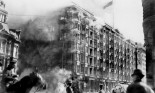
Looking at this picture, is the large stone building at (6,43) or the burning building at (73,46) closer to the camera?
the large stone building at (6,43)

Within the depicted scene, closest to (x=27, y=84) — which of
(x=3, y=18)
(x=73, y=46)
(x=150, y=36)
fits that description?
(x=150, y=36)

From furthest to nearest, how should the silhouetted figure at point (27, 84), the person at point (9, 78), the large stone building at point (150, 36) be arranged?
the large stone building at point (150, 36) < the person at point (9, 78) < the silhouetted figure at point (27, 84)

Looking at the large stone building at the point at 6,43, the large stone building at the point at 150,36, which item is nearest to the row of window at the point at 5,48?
the large stone building at the point at 6,43

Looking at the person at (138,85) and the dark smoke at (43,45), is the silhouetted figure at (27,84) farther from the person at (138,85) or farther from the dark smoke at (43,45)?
the dark smoke at (43,45)

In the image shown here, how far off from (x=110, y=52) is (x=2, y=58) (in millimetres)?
26644

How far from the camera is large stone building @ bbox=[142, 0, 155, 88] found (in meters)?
16.8

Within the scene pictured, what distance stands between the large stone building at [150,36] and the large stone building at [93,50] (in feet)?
45.2

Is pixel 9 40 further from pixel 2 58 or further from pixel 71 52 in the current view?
pixel 71 52

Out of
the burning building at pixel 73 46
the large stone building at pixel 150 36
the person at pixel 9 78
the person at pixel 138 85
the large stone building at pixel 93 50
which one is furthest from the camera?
the large stone building at pixel 93 50

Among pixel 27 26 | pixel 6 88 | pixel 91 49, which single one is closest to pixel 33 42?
pixel 27 26

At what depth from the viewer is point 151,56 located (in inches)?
672

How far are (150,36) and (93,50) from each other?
2608cm

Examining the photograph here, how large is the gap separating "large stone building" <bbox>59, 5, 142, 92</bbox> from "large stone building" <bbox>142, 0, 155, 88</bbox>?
13764 millimetres

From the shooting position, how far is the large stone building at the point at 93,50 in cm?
3500
